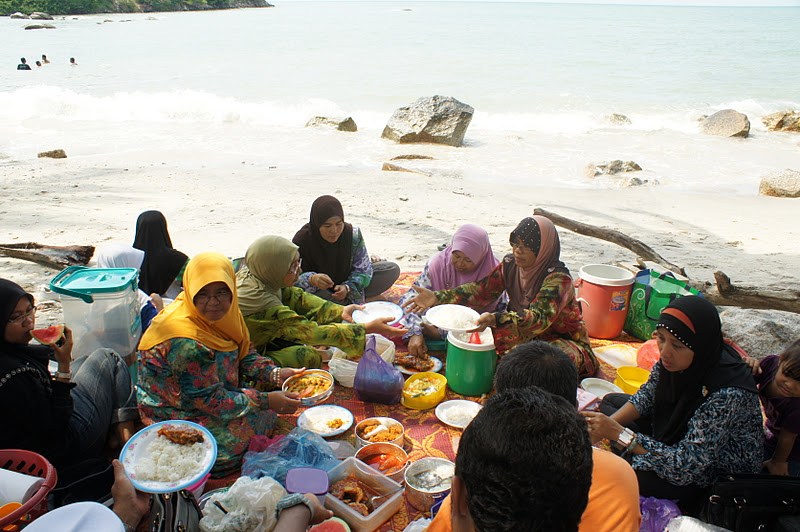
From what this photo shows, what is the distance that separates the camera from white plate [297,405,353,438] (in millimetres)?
3301

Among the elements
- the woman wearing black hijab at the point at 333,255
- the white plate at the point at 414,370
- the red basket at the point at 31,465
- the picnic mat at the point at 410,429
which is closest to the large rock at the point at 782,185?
the picnic mat at the point at 410,429

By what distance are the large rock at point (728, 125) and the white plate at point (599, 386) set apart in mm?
17300

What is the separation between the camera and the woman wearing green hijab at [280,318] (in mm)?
3701

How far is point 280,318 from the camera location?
380cm

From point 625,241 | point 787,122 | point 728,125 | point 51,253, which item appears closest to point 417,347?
point 625,241

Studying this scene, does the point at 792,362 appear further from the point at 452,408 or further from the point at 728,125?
the point at 728,125

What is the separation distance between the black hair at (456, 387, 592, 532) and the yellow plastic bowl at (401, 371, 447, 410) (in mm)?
2447

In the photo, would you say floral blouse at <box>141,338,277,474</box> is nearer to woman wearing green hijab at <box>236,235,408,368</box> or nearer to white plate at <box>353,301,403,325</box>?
woman wearing green hijab at <box>236,235,408,368</box>

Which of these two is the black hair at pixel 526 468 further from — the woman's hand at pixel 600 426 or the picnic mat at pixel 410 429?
the picnic mat at pixel 410 429

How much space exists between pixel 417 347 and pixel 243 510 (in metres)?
2.02

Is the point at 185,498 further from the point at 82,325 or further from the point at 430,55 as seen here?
the point at 430,55

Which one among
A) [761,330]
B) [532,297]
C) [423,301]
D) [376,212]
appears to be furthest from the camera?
[376,212]

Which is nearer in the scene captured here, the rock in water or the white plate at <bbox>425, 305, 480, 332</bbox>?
the white plate at <bbox>425, 305, 480, 332</bbox>

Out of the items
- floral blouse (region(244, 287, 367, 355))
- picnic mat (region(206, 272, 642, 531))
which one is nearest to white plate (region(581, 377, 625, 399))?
picnic mat (region(206, 272, 642, 531))
